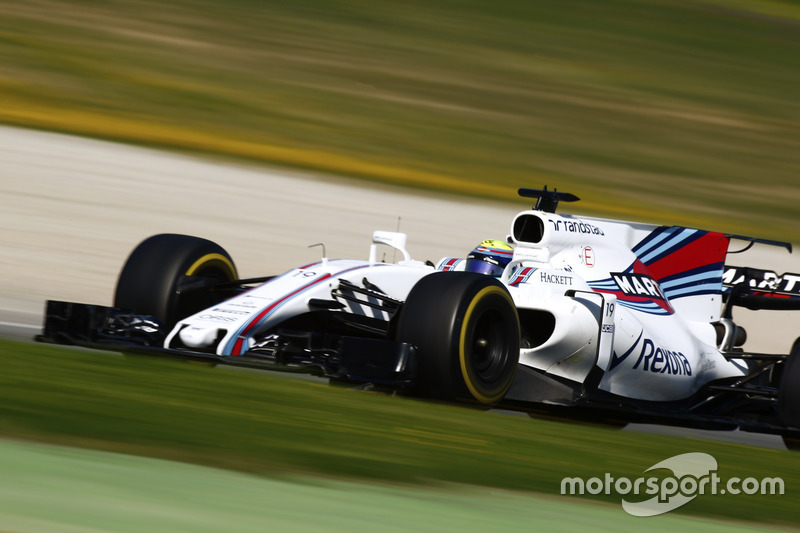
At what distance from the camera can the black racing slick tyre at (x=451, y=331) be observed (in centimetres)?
646

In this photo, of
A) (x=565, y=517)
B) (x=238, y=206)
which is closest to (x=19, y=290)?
(x=238, y=206)

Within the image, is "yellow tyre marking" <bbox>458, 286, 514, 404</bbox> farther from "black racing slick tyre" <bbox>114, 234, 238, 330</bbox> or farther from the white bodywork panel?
"black racing slick tyre" <bbox>114, 234, 238, 330</bbox>

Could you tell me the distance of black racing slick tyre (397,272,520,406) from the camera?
6461 mm

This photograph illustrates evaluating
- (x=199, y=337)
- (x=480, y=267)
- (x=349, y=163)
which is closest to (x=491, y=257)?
(x=480, y=267)

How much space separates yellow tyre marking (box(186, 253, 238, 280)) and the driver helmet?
5.58 feet

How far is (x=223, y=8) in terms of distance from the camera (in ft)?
70.8

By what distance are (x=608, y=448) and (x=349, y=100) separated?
1261cm

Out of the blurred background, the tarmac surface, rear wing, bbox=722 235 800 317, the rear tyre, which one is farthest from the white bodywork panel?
the tarmac surface

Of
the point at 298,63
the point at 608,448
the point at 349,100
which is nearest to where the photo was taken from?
the point at 608,448

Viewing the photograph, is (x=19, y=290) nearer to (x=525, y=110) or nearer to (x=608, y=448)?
(x=608, y=448)

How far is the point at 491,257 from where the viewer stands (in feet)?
26.8

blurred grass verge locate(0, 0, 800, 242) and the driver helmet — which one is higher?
blurred grass verge locate(0, 0, 800, 242)

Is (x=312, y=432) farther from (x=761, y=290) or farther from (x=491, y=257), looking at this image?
(x=761, y=290)

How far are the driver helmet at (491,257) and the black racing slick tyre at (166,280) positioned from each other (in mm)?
1818
